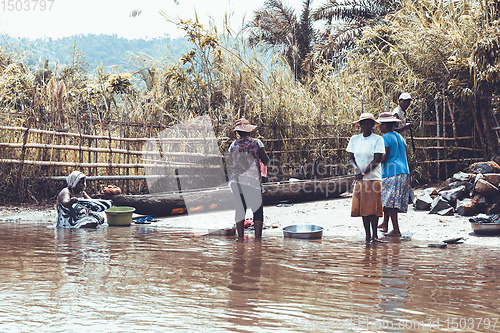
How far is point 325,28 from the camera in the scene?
22062mm

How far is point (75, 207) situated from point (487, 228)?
223 inches

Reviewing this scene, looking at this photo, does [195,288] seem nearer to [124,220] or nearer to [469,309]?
[469,309]

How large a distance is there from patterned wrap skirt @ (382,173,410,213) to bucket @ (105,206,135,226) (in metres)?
3.82

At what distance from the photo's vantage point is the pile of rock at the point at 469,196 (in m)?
6.76

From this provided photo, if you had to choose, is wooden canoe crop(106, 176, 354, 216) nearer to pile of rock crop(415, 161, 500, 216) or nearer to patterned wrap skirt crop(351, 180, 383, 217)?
pile of rock crop(415, 161, 500, 216)

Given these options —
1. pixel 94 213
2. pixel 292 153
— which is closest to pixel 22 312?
pixel 94 213

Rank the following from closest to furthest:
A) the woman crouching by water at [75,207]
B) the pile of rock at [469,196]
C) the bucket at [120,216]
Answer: the pile of rock at [469,196] < the woman crouching by water at [75,207] < the bucket at [120,216]

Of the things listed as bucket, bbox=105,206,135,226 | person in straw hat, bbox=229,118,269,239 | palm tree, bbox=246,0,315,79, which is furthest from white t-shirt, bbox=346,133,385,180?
palm tree, bbox=246,0,315,79

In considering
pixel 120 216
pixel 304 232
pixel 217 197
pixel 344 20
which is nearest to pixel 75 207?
pixel 120 216

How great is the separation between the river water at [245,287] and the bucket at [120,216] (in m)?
1.68

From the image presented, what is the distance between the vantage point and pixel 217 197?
8398 mm

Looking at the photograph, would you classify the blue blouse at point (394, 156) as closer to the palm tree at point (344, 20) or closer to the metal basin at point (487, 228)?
the metal basin at point (487, 228)

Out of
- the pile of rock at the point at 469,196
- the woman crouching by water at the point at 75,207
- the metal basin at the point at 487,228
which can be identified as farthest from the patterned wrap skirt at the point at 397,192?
the woman crouching by water at the point at 75,207

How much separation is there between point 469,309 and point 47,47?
77.0 m
